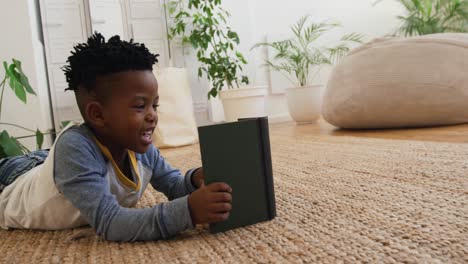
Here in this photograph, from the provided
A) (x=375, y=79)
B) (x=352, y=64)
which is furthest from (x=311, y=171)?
(x=352, y=64)

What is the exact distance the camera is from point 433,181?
0.79 meters

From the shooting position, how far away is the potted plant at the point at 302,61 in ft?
8.73

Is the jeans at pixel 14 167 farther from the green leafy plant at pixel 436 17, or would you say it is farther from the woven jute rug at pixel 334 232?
the green leafy plant at pixel 436 17

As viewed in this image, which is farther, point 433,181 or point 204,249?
point 433,181

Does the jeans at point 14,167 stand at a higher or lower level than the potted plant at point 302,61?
lower

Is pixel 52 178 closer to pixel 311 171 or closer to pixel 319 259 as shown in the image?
pixel 319 259

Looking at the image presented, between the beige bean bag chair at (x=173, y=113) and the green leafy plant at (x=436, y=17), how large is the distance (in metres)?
1.81

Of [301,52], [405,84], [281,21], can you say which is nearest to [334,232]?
[405,84]

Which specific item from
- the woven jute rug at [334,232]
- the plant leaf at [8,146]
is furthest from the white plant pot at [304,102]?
the plant leaf at [8,146]

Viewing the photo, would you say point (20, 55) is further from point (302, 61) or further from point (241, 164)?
point (302, 61)

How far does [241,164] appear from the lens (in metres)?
0.59

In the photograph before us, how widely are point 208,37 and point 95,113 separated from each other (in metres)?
1.91

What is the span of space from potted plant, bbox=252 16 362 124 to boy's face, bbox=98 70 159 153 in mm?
2088

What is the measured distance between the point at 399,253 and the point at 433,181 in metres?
0.39
